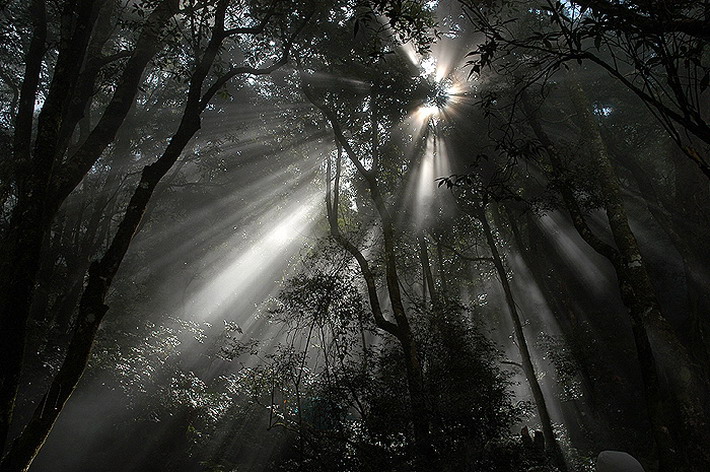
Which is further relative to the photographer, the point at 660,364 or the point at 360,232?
the point at 360,232

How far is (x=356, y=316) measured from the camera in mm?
8945

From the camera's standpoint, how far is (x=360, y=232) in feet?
39.9

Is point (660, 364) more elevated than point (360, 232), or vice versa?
point (360, 232)

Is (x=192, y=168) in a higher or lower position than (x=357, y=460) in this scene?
higher

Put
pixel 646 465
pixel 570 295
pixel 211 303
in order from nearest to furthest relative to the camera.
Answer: pixel 646 465
pixel 570 295
pixel 211 303

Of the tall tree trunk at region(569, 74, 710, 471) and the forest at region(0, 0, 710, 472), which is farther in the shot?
the tall tree trunk at region(569, 74, 710, 471)

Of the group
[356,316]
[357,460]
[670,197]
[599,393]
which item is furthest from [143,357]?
[670,197]

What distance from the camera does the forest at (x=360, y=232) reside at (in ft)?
14.1

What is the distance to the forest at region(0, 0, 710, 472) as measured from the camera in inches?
169

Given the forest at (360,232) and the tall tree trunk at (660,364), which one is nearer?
the forest at (360,232)

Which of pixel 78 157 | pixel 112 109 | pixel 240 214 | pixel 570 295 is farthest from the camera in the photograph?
pixel 240 214

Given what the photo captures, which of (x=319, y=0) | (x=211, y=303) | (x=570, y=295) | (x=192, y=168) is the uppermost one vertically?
(x=192, y=168)

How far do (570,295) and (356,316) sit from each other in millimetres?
10958

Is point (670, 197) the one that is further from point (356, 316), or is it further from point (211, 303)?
point (211, 303)
